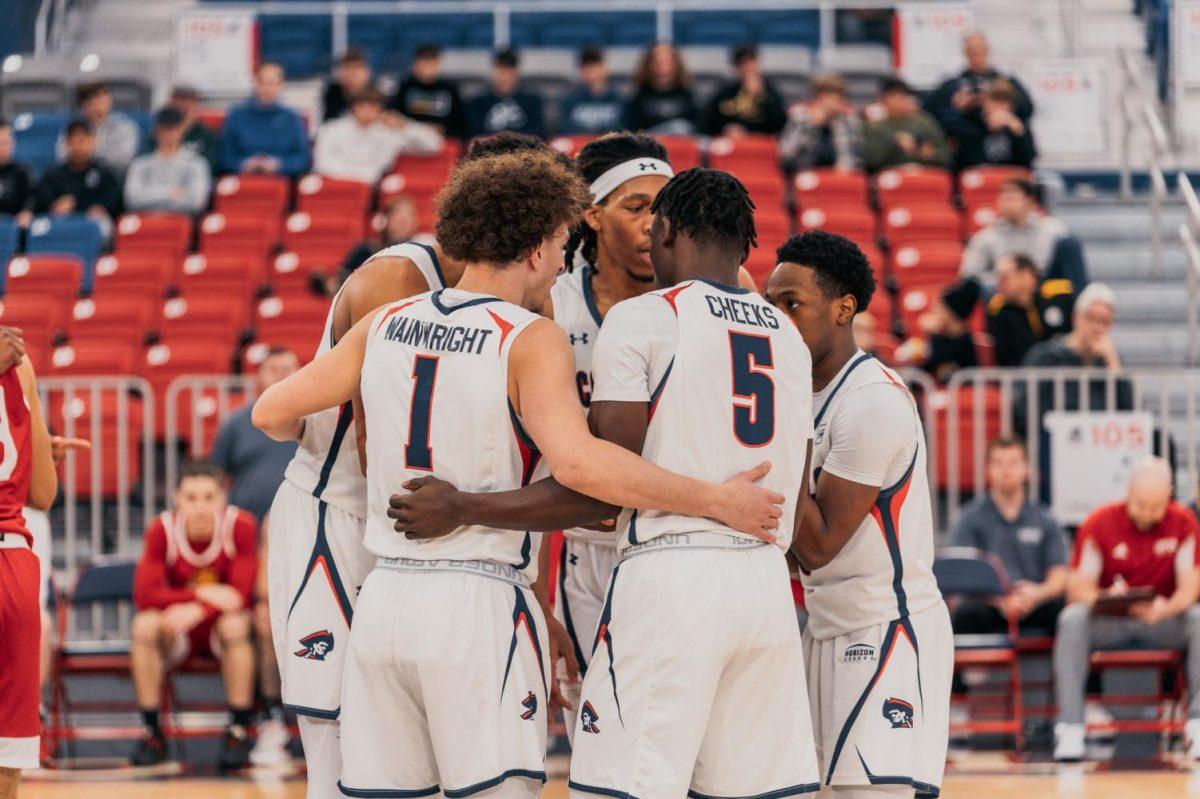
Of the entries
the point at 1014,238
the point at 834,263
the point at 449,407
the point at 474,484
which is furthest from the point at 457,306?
the point at 1014,238

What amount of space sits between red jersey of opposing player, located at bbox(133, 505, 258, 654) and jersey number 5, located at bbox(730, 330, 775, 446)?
219 inches

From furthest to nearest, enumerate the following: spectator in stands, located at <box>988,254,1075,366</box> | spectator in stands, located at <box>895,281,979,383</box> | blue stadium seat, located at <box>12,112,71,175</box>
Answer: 1. blue stadium seat, located at <box>12,112,71,175</box>
2. spectator in stands, located at <box>988,254,1075,366</box>
3. spectator in stands, located at <box>895,281,979,383</box>

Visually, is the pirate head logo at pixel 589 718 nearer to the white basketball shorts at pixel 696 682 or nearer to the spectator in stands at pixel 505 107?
the white basketball shorts at pixel 696 682

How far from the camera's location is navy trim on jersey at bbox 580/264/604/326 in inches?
200

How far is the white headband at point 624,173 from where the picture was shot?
4969mm

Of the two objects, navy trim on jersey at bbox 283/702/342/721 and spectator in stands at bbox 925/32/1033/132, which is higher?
spectator in stands at bbox 925/32/1033/132

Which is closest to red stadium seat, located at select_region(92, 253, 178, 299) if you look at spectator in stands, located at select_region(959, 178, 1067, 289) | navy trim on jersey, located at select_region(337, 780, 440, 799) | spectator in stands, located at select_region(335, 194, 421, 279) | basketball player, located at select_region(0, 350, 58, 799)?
spectator in stands, located at select_region(335, 194, 421, 279)

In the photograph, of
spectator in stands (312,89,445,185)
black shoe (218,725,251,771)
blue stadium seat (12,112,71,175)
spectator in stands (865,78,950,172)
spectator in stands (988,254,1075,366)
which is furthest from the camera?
blue stadium seat (12,112,71,175)

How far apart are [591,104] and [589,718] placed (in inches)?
426

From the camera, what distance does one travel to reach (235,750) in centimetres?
870

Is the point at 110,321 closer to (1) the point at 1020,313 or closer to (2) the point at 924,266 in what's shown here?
(2) the point at 924,266

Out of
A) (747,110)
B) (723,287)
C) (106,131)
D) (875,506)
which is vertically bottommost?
(875,506)

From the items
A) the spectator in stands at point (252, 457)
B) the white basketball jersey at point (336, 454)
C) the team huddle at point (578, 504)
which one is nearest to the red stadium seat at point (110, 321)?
the spectator in stands at point (252, 457)

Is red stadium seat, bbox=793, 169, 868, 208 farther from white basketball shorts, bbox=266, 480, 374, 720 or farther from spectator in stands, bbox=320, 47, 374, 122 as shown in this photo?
white basketball shorts, bbox=266, 480, 374, 720
